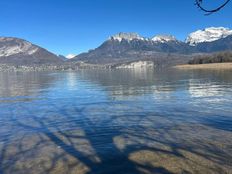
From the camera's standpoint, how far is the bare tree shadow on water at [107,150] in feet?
→ 52.4

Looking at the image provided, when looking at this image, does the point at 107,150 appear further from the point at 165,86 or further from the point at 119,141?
the point at 165,86

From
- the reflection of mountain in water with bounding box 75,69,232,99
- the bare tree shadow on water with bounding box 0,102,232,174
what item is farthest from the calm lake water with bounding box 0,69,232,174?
the reflection of mountain in water with bounding box 75,69,232,99

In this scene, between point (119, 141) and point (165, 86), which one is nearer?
point (119, 141)

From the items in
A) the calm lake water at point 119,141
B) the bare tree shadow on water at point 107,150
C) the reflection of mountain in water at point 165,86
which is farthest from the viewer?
the reflection of mountain in water at point 165,86

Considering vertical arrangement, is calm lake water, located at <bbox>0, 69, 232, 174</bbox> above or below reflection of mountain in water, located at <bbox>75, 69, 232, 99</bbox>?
above

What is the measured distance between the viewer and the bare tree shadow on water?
16.0 m

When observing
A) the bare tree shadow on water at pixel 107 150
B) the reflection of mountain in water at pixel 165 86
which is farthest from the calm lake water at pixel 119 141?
the reflection of mountain in water at pixel 165 86

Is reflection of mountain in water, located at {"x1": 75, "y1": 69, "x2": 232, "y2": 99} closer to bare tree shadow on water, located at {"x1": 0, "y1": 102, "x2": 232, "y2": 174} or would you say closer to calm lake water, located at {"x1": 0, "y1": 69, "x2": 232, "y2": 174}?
calm lake water, located at {"x1": 0, "y1": 69, "x2": 232, "y2": 174}

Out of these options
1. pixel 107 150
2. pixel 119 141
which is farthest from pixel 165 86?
pixel 107 150

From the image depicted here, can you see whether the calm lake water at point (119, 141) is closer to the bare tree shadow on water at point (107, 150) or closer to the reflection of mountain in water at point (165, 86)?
the bare tree shadow on water at point (107, 150)

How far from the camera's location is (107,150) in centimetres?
1869

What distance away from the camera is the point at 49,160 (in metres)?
17.3

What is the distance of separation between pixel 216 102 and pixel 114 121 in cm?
1478

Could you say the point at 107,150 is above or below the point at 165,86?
above
